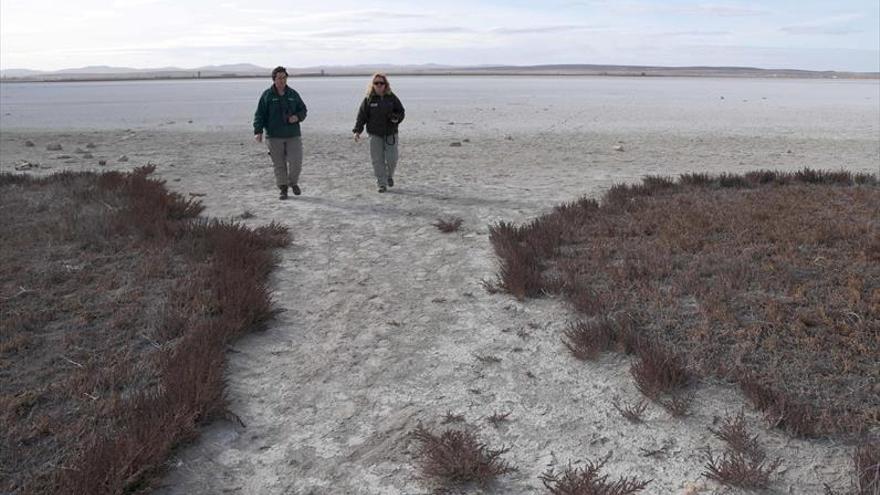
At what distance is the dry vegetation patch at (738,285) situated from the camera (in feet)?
15.6

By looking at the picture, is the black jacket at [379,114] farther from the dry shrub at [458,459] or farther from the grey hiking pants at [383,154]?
the dry shrub at [458,459]

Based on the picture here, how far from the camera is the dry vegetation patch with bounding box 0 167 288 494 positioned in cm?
404

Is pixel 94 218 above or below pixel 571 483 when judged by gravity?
above

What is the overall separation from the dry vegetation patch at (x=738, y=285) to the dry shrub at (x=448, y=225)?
87cm

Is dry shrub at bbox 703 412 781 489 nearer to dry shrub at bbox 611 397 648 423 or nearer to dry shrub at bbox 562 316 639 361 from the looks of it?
dry shrub at bbox 611 397 648 423

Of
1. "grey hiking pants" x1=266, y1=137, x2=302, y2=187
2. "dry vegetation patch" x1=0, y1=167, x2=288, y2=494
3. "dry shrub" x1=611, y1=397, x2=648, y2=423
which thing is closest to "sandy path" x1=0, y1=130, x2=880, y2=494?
"dry shrub" x1=611, y1=397, x2=648, y2=423

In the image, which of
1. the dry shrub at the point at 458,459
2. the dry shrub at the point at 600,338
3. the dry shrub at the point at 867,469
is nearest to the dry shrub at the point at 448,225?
the dry shrub at the point at 600,338

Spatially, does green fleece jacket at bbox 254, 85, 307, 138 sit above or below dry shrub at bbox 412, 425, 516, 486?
above

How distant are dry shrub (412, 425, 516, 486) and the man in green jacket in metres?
7.31

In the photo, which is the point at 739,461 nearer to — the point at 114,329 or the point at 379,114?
the point at 114,329

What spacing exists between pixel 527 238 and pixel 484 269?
2.97ft

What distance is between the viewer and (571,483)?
12.4 ft

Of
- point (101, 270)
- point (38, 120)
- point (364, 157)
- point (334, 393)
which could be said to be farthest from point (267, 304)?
point (38, 120)

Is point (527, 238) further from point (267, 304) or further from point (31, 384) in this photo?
point (31, 384)
